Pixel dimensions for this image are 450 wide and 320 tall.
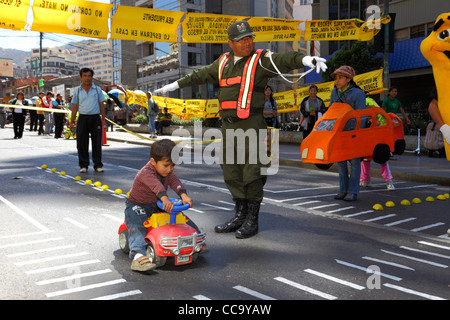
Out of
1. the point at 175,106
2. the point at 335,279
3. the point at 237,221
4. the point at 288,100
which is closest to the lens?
the point at 335,279

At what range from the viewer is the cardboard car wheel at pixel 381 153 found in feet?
21.6

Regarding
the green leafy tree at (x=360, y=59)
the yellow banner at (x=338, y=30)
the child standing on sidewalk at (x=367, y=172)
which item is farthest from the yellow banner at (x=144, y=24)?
the green leafy tree at (x=360, y=59)

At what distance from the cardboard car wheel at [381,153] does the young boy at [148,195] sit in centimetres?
359

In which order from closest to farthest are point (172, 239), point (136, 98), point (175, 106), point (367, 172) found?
1. point (172, 239)
2. point (367, 172)
3. point (175, 106)
4. point (136, 98)

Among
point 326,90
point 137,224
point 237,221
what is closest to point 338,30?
point 326,90

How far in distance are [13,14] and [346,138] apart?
8.23m

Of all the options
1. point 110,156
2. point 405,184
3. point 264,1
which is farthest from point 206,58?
point 405,184

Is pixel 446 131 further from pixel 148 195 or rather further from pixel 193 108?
pixel 193 108

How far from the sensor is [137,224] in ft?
13.2

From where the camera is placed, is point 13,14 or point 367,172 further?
point 13,14

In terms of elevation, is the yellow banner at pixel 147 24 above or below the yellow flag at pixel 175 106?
above

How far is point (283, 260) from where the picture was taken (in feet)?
13.3

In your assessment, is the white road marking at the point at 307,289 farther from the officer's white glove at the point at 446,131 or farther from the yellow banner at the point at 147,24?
the yellow banner at the point at 147,24

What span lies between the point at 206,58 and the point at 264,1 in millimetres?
11191
